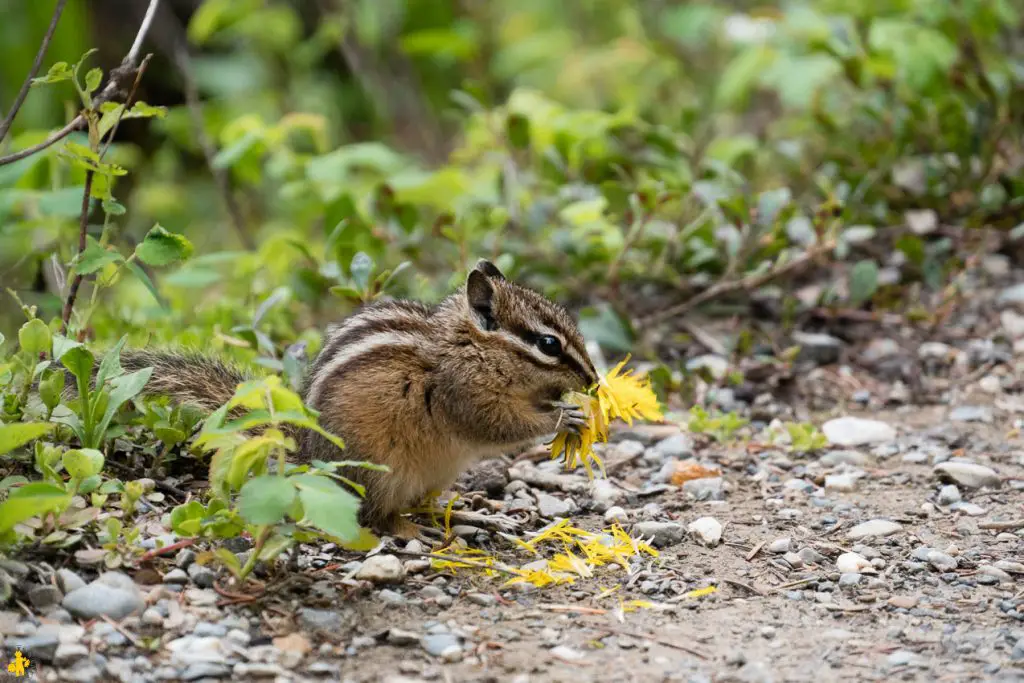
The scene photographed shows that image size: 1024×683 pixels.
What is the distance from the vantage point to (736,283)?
15.1 feet

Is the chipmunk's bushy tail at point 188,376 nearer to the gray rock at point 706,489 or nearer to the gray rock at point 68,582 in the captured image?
the gray rock at point 68,582

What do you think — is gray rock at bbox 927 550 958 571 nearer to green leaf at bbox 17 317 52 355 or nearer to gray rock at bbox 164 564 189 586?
gray rock at bbox 164 564 189 586

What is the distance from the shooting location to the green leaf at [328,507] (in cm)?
241

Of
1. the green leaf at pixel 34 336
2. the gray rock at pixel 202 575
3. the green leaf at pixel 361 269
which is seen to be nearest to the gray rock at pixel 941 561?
the gray rock at pixel 202 575

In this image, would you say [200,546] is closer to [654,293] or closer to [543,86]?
[654,293]

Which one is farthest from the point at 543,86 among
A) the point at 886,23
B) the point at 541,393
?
the point at 541,393

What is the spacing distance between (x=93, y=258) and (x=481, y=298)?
1.11 metres

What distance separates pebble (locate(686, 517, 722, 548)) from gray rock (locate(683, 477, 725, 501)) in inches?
8.8

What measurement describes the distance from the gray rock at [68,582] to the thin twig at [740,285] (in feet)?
8.83

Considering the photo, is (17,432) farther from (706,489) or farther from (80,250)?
(706,489)

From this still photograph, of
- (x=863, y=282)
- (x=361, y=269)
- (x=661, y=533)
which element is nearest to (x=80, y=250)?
(x=361, y=269)

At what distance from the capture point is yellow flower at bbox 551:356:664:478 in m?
3.39

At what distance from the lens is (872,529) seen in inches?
129

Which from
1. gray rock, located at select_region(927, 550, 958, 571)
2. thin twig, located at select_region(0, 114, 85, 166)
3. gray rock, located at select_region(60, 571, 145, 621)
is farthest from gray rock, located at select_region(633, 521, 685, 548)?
thin twig, located at select_region(0, 114, 85, 166)
